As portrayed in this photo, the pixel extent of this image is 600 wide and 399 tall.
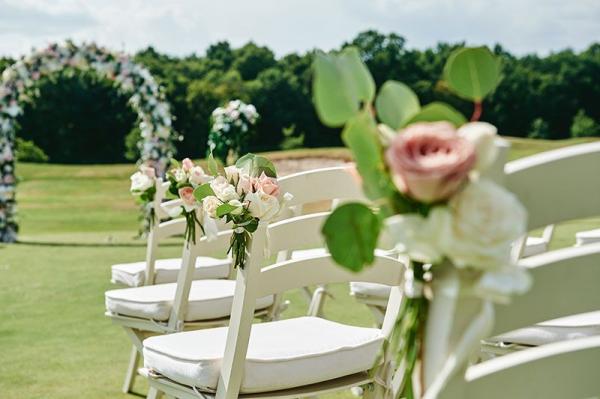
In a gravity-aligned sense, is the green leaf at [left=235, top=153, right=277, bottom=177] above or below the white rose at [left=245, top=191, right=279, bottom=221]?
above

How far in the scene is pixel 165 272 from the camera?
3986mm

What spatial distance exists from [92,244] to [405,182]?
832 cm

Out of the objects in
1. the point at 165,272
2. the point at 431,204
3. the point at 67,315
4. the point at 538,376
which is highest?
the point at 431,204

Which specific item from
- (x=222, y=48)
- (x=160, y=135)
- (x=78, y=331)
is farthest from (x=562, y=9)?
(x=78, y=331)

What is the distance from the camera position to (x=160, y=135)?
1014 centimetres

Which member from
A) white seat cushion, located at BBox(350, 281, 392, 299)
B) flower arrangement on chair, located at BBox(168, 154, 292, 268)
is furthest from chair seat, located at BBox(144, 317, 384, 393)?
white seat cushion, located at BBox(350, 281, 392, 299)

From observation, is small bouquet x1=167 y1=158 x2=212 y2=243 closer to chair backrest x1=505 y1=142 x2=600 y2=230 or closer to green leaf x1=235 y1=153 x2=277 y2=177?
green leaf x1=235 y1=153 x2=277 y2=177

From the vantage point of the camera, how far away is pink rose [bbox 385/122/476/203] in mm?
929

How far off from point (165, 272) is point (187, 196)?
814 millimetres

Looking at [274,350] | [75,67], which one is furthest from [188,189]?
[75,67]

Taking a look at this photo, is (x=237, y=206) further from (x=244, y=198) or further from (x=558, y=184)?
(x=558, y=184)

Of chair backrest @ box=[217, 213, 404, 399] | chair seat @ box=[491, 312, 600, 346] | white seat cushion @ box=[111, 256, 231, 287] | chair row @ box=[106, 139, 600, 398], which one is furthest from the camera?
white seat cushion @ box=[111, 256, 231, 287]

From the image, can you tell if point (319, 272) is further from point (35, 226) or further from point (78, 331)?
point (35, 226)

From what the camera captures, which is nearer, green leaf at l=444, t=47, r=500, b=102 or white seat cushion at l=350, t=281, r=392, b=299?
green leaf at l=444, t=47, r=500, b=102
